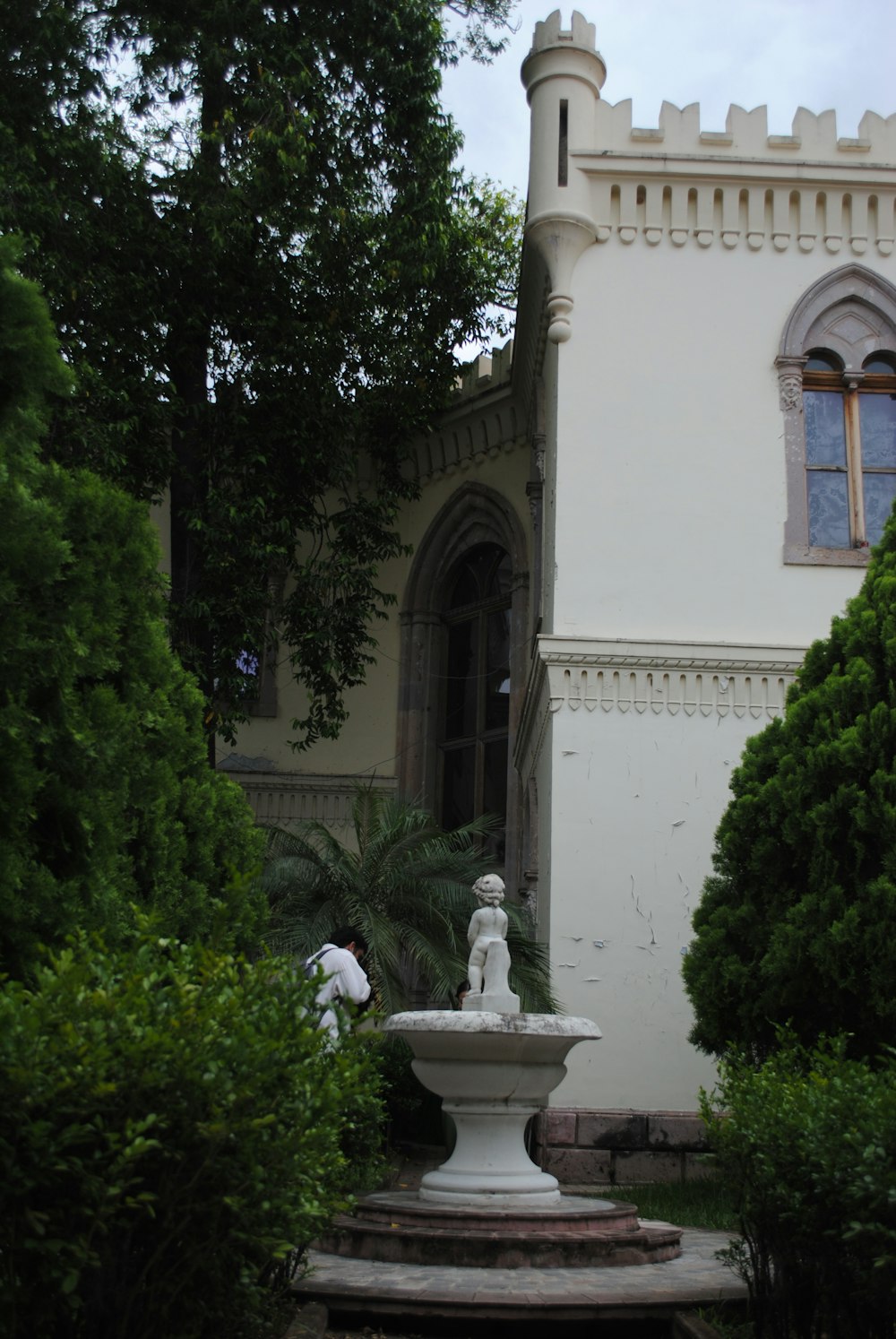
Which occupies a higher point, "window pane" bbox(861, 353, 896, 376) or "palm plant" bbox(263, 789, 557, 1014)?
"window pane" bbox(861, 353, 896, 376)

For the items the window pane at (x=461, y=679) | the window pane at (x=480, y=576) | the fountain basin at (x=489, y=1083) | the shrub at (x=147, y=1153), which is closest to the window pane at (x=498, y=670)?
the window pane at (x=461, y=679)

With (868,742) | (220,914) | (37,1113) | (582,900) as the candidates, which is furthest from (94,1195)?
(582,900)

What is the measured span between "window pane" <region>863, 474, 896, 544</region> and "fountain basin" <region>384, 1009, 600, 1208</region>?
6570mm

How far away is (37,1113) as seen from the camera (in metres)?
3.57

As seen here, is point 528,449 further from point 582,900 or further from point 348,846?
point 582,900

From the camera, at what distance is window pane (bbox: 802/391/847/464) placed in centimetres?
1256

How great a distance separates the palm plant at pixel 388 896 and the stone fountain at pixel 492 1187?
3.76 metres

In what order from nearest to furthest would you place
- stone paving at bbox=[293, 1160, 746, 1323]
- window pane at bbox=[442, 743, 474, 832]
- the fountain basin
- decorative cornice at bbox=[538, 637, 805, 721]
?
Result: stone paving at bbox=[293, 1160, 746, 1323] < the fountain basin < decorative cornice at bbox=[538, 637, 805, 721] < window pane at bbox=[442, 743, 474, 832]

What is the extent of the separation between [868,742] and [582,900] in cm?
406

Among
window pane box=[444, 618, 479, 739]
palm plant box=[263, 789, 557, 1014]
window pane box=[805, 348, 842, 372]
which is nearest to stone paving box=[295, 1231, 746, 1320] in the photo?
palm plant box=[263, 789, 557, 1014]

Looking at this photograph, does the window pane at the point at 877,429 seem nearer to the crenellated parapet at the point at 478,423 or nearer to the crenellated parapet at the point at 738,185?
the crenellated parapet at the point at 738,185

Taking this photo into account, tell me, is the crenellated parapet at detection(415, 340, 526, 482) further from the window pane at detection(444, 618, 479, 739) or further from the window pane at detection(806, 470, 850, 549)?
the window pane at detection(806, 470, 850, 549)

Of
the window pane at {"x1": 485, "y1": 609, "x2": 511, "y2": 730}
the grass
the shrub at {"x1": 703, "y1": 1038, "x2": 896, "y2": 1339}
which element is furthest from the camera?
the window pane at {"x1": 485, "y1": 609, "x2": 511, "y2": 730}

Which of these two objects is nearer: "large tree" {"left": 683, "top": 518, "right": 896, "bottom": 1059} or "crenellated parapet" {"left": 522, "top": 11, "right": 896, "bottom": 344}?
"large tree" {"left": 683, "top": 518, "right": 896, "bottom": 1059}
